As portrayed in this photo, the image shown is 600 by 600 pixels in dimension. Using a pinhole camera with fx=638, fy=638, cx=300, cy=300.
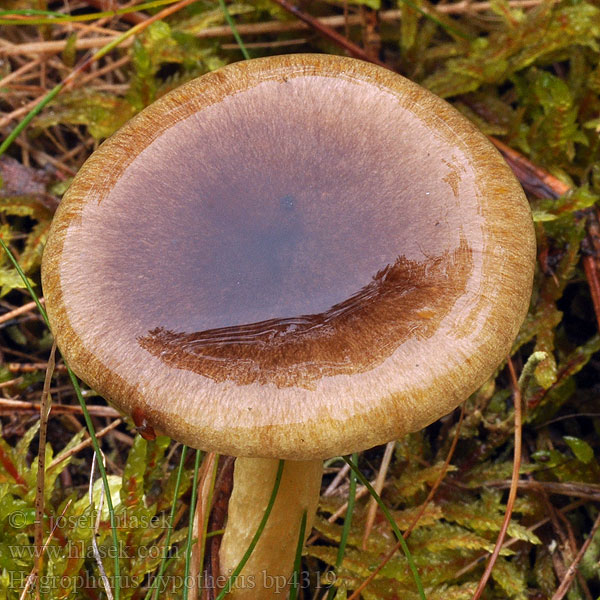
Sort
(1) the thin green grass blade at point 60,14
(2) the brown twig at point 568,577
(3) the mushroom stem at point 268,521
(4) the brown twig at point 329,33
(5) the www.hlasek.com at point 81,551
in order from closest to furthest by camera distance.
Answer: (3) the mushroom stem at point 268,521 < (5) the www.hlasek.com at point 81,551 < (2) the brown twig at point 568,577 < (1) the thin green grass blade at point 60,14 < (4) the brown twig at point 329,33

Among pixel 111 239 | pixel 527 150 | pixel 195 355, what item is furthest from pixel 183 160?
pixel 527 150

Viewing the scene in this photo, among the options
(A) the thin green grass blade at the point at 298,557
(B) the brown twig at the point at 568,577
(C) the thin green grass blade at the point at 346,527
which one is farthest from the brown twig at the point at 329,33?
(B) the brown twig at the point at 568,577

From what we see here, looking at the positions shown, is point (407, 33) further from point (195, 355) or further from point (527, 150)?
point (195, 355)

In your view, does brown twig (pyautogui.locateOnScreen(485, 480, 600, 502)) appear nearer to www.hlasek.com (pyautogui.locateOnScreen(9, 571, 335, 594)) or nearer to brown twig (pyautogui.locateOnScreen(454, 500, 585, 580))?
brown twig (pyautogui.locateOnScreen(454, 500, 585, 580))

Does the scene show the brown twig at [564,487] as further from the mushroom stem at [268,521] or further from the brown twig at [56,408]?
the brown twig at [56,408]

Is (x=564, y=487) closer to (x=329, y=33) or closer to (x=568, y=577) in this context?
(x=568, y=577)

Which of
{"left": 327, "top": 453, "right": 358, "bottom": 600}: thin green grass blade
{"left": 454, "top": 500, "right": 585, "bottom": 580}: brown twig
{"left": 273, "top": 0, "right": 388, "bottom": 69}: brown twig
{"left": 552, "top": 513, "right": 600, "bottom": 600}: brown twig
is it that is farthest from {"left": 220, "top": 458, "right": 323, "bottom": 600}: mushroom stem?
{"left": 273, "top": 0, "right": 388, "bottom": 69}: brown twig
